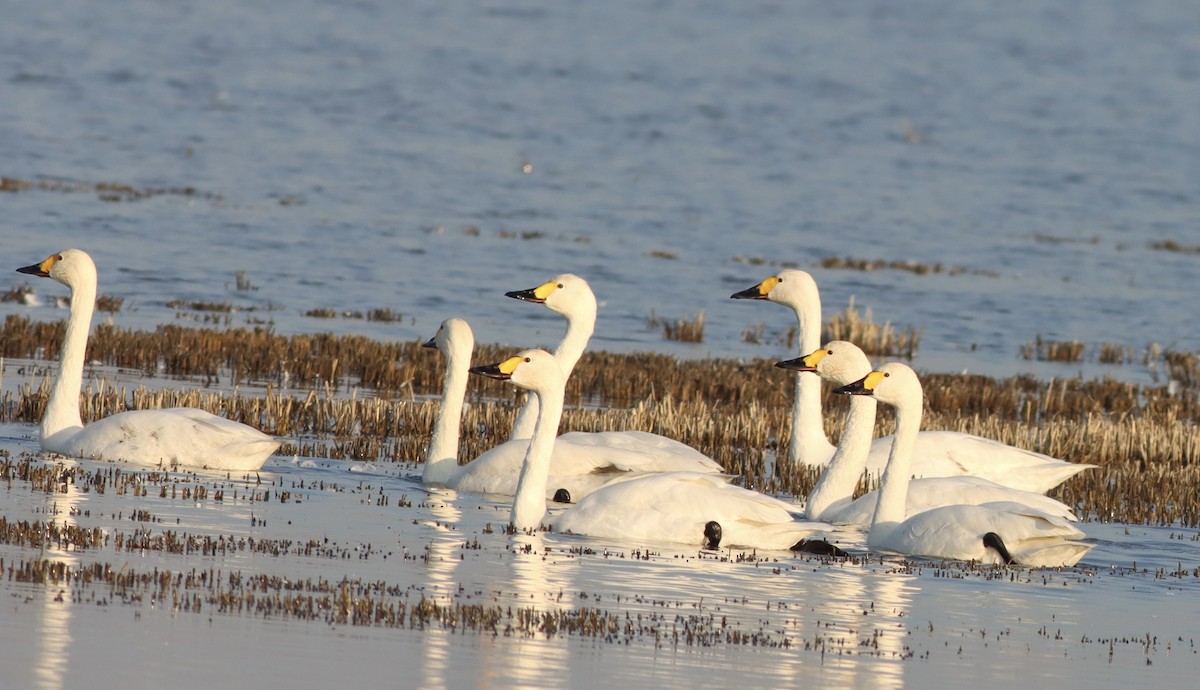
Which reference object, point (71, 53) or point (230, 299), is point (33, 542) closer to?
point (230, 299)

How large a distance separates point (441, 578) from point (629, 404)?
10.0m

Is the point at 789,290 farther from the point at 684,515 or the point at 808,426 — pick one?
the point at 684,515

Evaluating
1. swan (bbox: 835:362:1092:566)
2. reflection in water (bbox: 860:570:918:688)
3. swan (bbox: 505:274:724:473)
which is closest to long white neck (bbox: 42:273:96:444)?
swan (bbox: 505:274:724:473)

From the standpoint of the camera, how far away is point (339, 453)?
48.6 feet

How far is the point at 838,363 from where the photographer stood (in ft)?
47.2

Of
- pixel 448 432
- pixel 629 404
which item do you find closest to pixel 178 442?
pixel 448 432

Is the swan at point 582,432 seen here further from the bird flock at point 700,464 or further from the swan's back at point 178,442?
the swan's back at point 178,442

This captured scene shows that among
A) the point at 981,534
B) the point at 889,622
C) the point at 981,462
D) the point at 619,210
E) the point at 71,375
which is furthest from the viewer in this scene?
the point at 619,210

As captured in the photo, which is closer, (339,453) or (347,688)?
(347,688)

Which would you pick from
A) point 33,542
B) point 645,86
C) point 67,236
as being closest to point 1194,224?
point 645,86

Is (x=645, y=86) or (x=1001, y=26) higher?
(x=1001, y=26)

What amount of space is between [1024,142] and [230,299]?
4635 cm

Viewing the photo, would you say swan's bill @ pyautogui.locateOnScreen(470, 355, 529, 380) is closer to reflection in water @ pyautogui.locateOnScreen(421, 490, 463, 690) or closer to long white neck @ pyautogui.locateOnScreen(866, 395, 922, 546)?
reflection in water @ pyautogui.locateOnScreen(421, 490, 463, 690)

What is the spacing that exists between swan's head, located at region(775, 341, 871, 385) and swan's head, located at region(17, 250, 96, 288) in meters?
5.58
